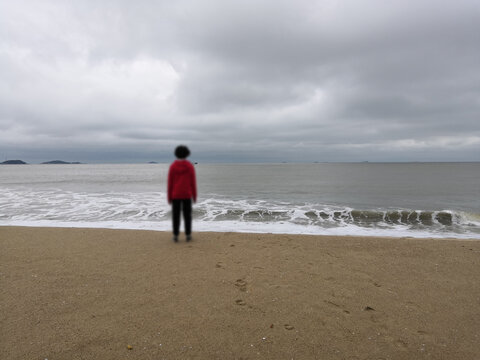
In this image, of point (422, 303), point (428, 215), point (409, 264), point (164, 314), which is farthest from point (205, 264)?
point (428, 215)

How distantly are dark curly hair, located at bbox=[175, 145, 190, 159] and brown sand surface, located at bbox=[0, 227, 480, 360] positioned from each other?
2171 millimetres

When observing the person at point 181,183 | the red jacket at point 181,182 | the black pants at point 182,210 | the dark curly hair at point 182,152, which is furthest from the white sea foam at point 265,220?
the dark curly hair at point 182,152

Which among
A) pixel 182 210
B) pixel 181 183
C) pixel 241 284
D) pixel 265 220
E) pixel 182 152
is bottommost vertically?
pixel 265 220

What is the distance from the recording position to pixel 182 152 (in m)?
6.15

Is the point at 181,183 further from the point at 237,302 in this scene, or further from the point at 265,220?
the point at 265,220

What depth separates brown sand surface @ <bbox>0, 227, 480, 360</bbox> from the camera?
2725 mm

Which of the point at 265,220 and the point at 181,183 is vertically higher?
the point at 181,183

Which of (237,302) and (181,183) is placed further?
(181,183)

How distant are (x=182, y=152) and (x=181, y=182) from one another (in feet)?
2.41

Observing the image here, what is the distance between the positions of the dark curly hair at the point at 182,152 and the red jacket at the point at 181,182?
12 centimetres

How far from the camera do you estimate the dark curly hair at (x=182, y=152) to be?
6.11 meters

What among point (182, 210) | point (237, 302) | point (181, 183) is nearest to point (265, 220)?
point (182, 210)

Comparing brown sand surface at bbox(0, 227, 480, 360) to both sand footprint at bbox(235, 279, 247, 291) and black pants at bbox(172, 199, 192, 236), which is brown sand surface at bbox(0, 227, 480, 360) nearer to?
sand footprint at bbox(235, 279, 247, 291)

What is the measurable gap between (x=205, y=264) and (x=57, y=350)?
2.65 metres
